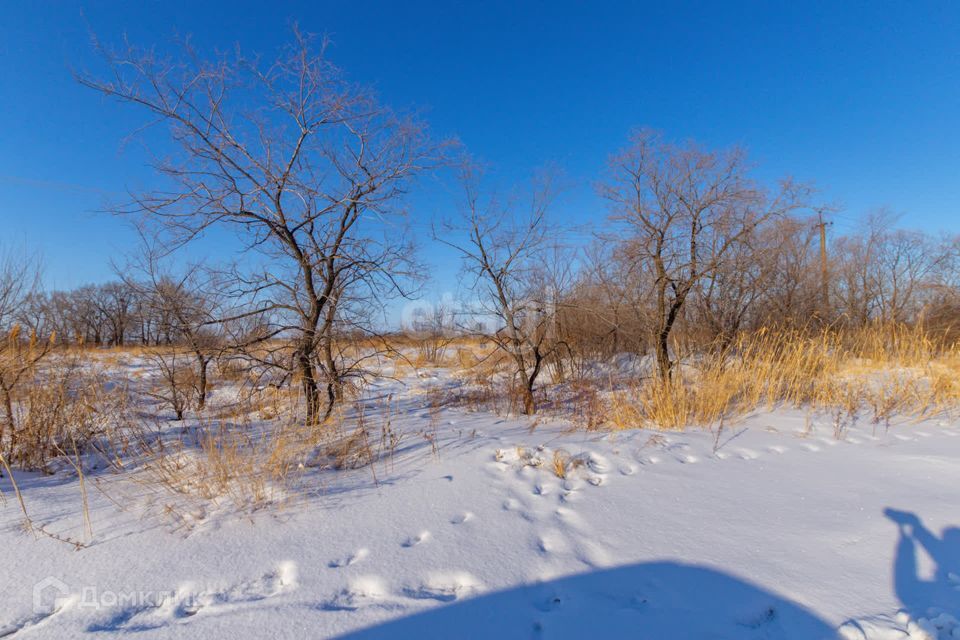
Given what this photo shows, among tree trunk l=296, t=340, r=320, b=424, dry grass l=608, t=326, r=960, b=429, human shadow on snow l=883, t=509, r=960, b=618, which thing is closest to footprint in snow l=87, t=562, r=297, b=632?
tree trunk l=296, t=340, r=320, b=424

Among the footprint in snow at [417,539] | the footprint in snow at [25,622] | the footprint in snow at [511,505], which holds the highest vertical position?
the footprint in snow at [25,622]

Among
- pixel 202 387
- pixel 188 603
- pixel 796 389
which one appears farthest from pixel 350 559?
pixel 202 387

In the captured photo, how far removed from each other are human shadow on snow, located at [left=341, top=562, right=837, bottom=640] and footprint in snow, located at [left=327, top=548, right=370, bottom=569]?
0.41 meters

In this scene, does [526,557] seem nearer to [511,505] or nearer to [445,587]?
[445,587]

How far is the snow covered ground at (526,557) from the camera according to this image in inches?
55.5

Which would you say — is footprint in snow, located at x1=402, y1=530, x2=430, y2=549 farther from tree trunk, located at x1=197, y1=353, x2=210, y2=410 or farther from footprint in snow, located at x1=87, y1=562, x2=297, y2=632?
tree trunk, located at x1=197, y1=353, x2=210, y2=410

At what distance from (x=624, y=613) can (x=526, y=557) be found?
0.47m

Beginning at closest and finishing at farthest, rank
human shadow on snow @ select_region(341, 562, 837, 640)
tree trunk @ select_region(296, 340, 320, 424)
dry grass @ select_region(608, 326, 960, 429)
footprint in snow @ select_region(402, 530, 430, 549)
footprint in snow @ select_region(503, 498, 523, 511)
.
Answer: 1. human shadow on snow @ select_region(341, 562, 837, 640)
2. footprint in snow @ select_region(402, 530, 430, 549)
3. footprint in snow @ select_region(503, 498, 523, 511)
4. tree trunk @ select_region(296, 340, 320, 424)
5. dry grass @ select_region(608, 326, 960, 429)

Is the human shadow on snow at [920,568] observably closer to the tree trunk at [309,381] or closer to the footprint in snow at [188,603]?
the footprint in snow at [188,603]

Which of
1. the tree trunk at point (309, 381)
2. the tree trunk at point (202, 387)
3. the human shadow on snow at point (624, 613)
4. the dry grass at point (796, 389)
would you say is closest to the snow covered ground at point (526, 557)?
the human shadow on snow at point (624, 613)

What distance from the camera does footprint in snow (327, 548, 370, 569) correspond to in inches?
68.0

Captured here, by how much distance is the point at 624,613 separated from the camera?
1.44m

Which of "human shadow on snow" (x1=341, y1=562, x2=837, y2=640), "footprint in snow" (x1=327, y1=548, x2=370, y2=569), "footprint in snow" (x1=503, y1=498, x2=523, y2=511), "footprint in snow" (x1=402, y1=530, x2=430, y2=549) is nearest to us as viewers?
"human shadow on snow" (x1=341, y1=562, x2=837, y2=640)

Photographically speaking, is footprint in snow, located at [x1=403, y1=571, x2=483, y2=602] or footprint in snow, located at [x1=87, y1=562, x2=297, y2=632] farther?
footprint in snow, located at [x1=403, y1=571, x2=483, y2=602]
